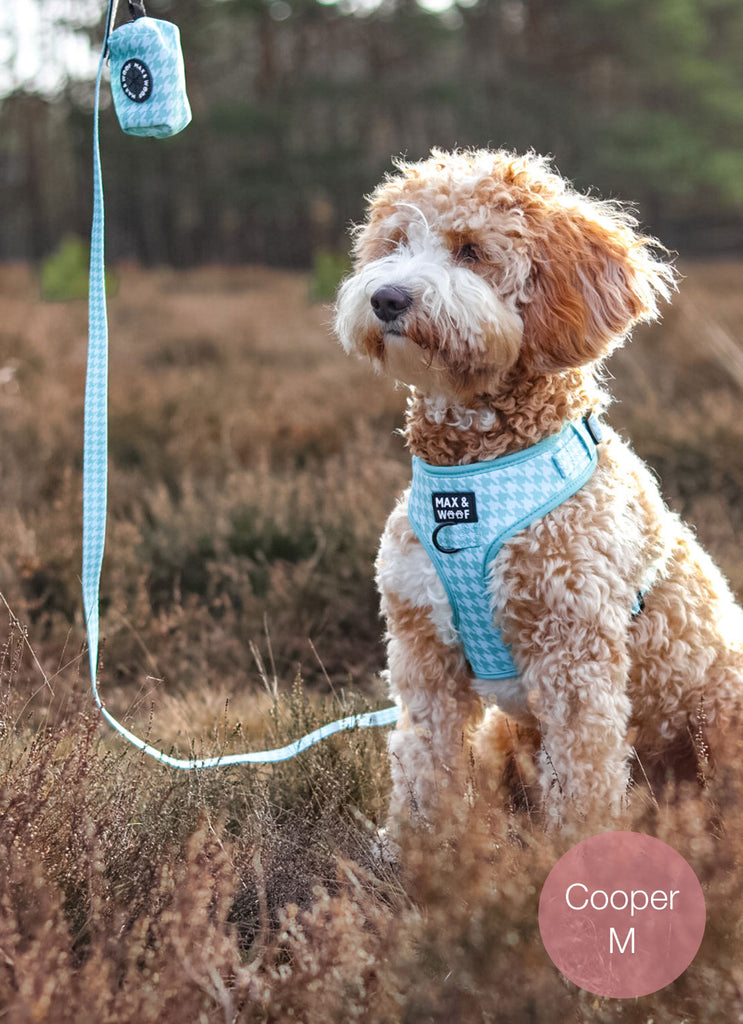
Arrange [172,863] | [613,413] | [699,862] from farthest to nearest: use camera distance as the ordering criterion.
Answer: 1. [613,413]
2. [172,863]
3. [699,862]

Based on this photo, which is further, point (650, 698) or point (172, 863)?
point (650, 698)

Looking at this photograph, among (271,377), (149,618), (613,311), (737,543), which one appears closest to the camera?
(613,311)

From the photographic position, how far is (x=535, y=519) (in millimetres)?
2582

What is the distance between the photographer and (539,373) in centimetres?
267

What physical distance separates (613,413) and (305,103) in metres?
→ 25.7

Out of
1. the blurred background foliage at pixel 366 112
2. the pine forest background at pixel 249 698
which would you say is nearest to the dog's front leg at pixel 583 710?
the pine forest background at pixel 249 698

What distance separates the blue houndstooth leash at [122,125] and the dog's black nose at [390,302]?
0.64m

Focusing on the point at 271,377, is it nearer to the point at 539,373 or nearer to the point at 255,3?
the point at 539,373

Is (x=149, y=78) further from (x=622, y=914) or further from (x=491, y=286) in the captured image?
(x=622, y=914)

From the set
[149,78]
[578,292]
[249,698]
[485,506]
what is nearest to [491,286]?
[578,292]

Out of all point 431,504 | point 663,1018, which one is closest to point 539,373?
point 431,504

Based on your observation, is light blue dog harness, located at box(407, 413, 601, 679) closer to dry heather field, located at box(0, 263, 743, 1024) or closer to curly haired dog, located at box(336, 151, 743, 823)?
curly haired dog, located at box(336, 151, 743, 823)

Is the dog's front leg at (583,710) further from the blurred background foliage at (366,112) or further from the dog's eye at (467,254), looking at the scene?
the blurred background foliage at (366,112)

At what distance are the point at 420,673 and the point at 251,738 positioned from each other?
1057mm
